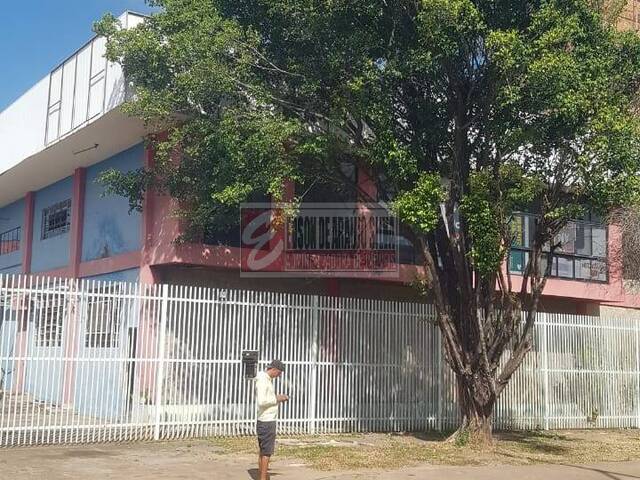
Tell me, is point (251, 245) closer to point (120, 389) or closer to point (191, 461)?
point (120, 389)

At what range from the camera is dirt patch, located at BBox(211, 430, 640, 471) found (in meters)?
10.8

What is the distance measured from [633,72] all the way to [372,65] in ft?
14.2

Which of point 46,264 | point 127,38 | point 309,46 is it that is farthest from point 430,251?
point 46,264

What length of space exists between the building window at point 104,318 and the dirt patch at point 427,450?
2.36m

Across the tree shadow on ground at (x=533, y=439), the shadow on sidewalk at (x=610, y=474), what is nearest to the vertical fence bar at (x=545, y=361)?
the tree shadow on ground at (x=533, y=439)

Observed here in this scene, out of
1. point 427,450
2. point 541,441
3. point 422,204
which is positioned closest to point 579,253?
point 541,441

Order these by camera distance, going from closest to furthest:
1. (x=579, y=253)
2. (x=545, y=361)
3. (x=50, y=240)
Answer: (x=545, y=361) → (x=50, y=240) → (x=579, y=253)

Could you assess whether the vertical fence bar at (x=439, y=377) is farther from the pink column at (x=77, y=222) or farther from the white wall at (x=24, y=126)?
the white wall at (x=24, y=126)

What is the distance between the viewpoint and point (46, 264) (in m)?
19.8

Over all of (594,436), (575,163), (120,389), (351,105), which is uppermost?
(351,105)

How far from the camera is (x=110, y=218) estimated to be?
16.8 metres

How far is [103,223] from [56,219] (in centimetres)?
349

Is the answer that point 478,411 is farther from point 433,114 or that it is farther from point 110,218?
point 110,218

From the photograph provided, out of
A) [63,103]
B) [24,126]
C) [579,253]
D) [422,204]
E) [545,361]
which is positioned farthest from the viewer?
[579,253]
